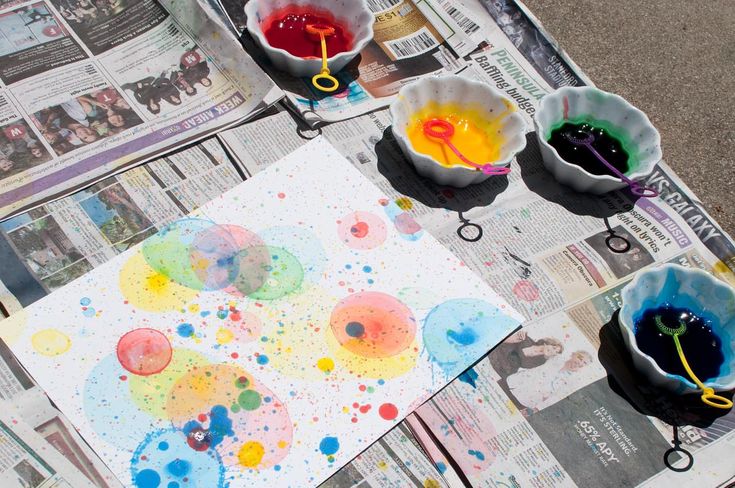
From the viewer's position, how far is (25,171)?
0.83 metres

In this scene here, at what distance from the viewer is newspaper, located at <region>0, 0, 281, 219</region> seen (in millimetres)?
845

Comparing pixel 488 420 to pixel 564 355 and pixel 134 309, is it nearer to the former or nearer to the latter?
pixel 564 355

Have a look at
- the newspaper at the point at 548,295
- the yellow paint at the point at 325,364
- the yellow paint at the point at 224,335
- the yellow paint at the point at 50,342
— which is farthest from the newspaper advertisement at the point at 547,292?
the yellow paint at the point at 50,342

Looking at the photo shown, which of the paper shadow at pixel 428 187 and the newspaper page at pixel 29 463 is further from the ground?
the newspaper page at pixel 29 463

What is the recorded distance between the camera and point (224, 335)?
0.72 metres

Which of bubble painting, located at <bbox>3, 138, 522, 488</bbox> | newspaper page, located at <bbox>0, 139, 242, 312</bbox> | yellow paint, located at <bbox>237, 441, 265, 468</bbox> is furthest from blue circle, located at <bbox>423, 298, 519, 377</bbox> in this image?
newspaper page, located at <bbox>0, 139, 242, 312</bbox>

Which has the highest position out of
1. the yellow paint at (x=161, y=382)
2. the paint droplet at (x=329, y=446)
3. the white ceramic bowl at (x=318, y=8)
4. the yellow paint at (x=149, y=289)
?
the white ceramic bowl at (x=318, y=8)

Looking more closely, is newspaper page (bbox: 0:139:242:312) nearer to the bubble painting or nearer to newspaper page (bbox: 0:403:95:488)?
the bubble painting

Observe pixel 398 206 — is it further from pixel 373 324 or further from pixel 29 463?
pixel 29 463

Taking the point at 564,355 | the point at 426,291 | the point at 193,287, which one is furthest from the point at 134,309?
the point at 564,355

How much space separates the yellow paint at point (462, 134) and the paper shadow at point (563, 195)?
52 millimetres

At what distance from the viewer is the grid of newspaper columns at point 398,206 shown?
2.32ft

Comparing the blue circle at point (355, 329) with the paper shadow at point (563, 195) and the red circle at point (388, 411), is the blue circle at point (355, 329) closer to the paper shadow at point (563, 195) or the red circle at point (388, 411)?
the red circle at point (388, 411)

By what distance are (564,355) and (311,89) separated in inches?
19.5
